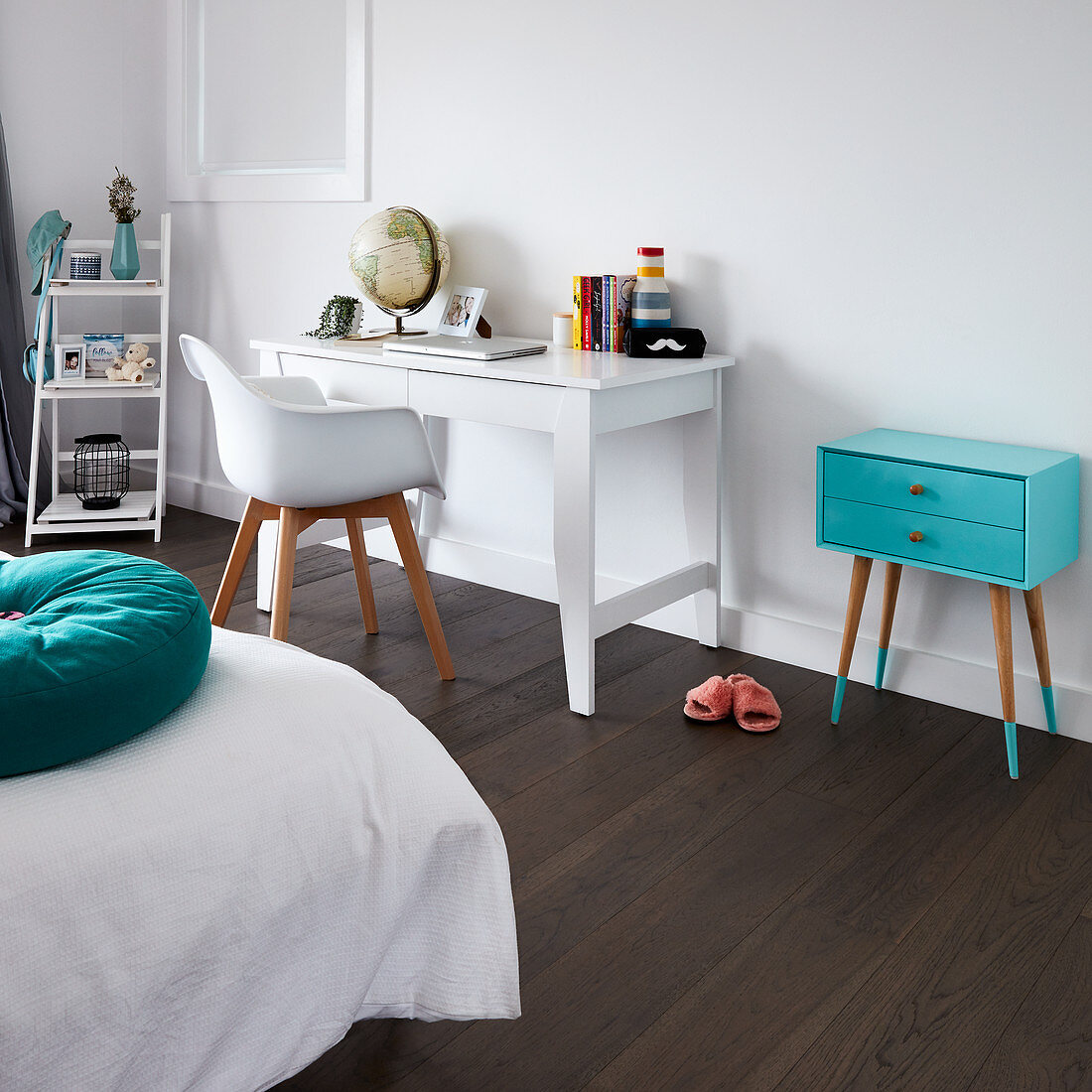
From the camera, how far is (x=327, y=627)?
276cm

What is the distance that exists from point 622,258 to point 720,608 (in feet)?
2.90

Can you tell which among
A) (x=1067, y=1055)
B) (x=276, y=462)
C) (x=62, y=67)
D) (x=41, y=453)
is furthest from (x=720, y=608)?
(x=62, y=67)

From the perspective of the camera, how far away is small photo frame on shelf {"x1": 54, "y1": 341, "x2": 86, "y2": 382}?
351 centimetres

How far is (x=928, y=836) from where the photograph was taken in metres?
1.83

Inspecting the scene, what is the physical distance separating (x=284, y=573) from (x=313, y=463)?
10.2 inches

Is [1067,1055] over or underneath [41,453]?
underneath

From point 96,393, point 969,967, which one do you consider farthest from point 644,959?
point 96,393

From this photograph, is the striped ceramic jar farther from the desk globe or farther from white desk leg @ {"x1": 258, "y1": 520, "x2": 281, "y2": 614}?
white desk leg @ {"x1": 258, "y1": 520, "x2": 281, "y2": 614}

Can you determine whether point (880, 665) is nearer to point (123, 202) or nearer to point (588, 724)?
point (588, 724)

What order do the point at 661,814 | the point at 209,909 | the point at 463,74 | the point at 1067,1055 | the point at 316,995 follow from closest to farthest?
the point at 209,909 → the point at 316,995 → the point at 1067,1055 → the point at 661,814 → the point at 463,74

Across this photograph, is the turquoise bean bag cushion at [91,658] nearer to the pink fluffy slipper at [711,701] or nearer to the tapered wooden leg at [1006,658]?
the pink fluffy slipper at [711,701]

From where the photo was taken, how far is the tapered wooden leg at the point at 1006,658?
2.00 meters

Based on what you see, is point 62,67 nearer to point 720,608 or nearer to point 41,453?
point 41,453

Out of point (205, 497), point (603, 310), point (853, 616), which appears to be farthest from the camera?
point (205, 497)
